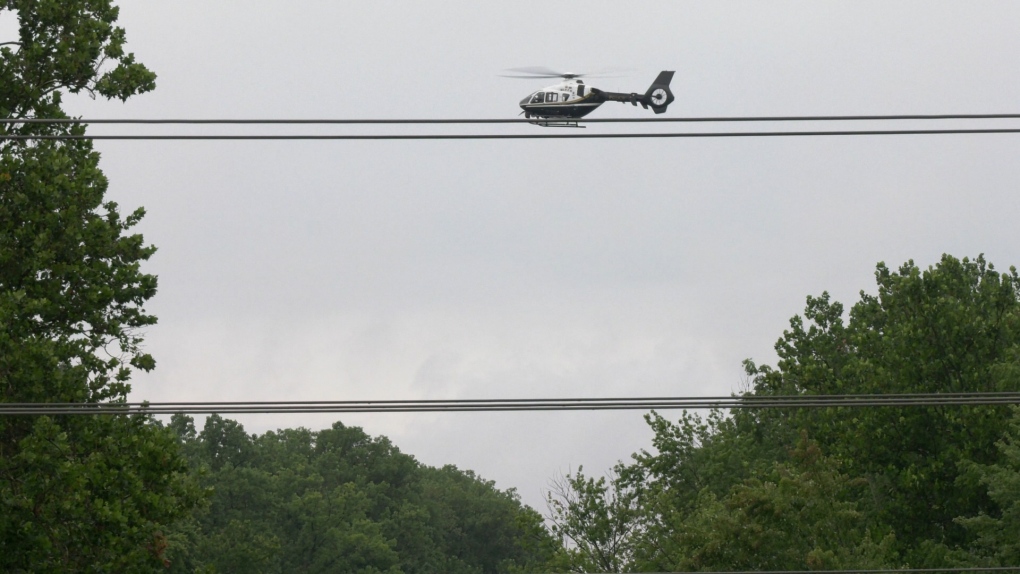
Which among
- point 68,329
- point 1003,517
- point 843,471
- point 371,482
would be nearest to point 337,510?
point 371,482

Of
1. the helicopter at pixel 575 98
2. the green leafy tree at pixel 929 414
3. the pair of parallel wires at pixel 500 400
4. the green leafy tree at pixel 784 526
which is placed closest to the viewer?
the pair of parallel wires at pixel 500 400

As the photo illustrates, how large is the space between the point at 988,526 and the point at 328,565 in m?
47.4

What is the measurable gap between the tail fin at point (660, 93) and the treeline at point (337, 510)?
81.2 feet

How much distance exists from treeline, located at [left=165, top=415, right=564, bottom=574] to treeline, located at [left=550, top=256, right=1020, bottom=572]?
8029 millimetres

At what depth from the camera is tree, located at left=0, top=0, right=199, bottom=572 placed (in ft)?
56.6

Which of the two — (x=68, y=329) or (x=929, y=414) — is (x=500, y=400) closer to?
(x=68, y=329)

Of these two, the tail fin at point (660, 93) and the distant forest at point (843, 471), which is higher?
the tail fin at point (660, 93)

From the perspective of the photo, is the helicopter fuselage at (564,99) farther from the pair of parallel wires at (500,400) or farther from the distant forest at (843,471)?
the pair of parallel wires at (500,400)

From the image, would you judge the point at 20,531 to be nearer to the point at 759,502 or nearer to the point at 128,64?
the point at 128,64

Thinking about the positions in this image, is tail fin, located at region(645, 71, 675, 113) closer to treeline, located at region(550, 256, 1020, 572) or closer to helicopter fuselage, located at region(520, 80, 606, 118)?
helicopter fuselage, located at region(520, 80, 606, 118)

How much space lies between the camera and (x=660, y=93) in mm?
30094

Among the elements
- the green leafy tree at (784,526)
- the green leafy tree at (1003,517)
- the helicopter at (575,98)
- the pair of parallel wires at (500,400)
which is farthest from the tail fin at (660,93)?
the pair of parallel wires at (500,400)

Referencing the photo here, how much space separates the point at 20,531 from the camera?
57.0 ft

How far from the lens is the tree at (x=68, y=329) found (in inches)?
679
